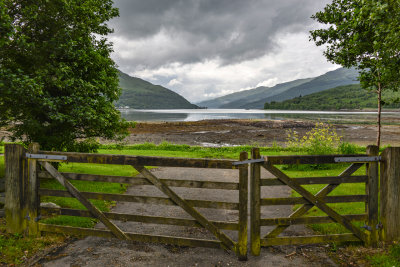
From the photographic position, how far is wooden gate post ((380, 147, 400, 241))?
6512 millimetres

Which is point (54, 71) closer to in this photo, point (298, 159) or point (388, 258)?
point (298, 159)

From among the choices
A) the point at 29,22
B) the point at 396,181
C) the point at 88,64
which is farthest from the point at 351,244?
the point at 29,22

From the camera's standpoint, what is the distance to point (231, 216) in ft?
29.2

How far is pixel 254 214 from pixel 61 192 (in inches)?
201

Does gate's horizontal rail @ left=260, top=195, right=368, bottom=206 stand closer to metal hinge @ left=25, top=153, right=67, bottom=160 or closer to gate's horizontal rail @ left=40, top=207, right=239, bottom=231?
gate's horizontal rail @ left=40, top=207, right=239, bottom=231

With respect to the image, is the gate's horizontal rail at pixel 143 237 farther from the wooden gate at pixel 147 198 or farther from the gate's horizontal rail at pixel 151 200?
the gate's horizontal rail at pixel 151 200

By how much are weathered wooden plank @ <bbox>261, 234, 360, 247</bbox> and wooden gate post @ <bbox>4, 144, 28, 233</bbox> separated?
655cm

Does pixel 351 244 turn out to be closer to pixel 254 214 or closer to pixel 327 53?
pixel 254 214

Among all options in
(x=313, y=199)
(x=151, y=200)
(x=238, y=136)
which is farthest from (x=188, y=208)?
(x=238, y=136)

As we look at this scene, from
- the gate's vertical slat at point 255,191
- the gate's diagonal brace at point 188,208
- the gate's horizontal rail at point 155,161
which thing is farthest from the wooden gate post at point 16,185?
the gate's vertical slat at point 255,191

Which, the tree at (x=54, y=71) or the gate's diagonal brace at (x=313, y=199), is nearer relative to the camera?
the gate's diagonal brace at (x=313, y=199)

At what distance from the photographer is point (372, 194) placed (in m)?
6.44

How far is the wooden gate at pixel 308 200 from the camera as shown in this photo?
5.95 meters

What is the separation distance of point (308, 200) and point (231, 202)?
1998 mm
